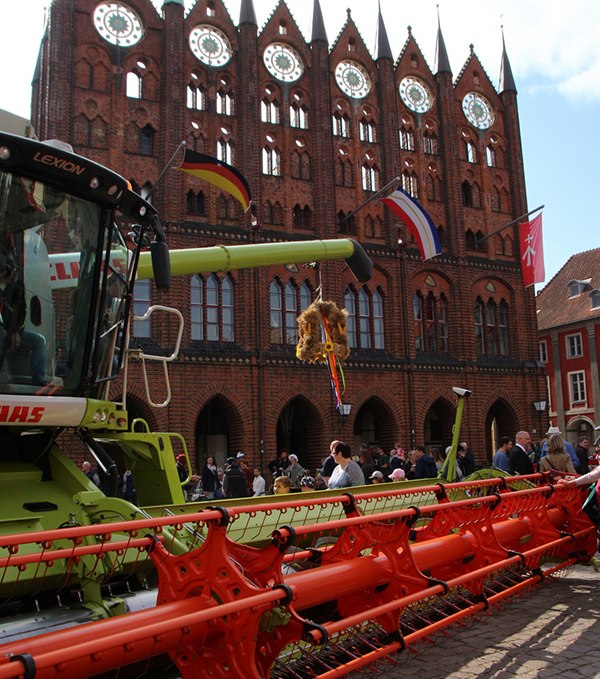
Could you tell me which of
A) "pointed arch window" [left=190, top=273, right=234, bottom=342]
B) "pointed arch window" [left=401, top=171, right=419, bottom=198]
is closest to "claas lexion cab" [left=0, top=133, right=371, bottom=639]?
"pointed arch window" [left=190, top=273, right=234, bottom=342]

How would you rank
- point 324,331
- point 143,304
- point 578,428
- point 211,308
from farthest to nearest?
1. point 578,428
2. point 211,308
3. point 143,304
4. point 324,331

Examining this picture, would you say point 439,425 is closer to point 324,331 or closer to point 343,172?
point 343,172

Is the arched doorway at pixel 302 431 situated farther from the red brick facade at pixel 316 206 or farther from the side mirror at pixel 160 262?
the side mirror at pixel 160 262

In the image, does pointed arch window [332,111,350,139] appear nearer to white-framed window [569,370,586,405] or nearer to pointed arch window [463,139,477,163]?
pointed arch window [463,139,477,163]

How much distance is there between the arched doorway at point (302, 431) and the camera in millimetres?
25578

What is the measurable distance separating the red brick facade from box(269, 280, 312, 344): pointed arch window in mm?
306

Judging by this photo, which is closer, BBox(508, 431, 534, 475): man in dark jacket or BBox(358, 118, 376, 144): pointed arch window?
BBox(508, 431, 534, 475): man in dark jacket

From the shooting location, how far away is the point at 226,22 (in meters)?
27.0

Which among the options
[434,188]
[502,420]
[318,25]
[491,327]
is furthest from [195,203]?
[502,420]

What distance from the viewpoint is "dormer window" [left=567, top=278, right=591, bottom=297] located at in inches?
1742

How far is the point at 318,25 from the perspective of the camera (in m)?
28.7

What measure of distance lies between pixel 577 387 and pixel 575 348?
7.40ft

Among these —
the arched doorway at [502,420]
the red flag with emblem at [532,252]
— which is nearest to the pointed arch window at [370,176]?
the red flag with emblem at [532,252]

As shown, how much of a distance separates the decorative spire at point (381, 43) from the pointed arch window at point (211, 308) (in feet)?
39.9
